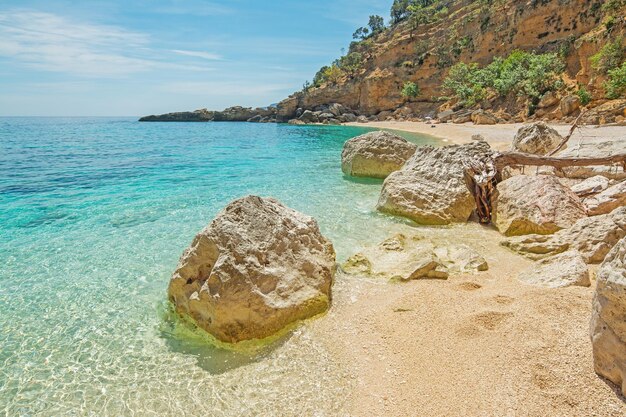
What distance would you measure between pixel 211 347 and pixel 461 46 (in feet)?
245

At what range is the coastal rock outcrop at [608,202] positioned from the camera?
845 centimetres

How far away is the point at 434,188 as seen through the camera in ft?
34.1

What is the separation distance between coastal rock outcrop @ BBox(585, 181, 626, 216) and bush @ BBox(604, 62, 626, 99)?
2827 centimetres

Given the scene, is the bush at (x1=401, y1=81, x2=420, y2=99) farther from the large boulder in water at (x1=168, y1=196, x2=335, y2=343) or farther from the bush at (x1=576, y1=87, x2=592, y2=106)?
the large boulder in water at (x1=168, y1=196, x2=335, y2=343)

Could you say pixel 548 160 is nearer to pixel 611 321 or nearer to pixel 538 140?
pixel 538 140

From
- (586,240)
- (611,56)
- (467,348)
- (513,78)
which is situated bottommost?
(467,348)

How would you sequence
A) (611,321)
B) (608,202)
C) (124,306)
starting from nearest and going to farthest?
(611,321) < (124,306) < (608,202)

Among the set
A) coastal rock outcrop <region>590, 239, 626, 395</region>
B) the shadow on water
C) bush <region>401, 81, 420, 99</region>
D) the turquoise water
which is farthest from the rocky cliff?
the shadow on water

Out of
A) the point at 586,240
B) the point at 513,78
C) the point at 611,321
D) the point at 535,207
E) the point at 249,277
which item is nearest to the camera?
the point at 611,321

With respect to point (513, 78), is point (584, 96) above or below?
below

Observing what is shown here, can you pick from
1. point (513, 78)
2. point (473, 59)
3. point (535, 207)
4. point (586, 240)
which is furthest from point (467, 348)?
point (473, 59)

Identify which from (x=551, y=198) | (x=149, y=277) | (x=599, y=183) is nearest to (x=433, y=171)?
(x=551, y=198)

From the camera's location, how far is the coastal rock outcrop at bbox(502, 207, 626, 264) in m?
6.27

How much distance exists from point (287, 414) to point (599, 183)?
10.4m
